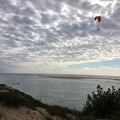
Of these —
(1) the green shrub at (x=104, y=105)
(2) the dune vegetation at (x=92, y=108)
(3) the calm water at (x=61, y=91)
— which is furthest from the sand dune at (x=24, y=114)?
(3) the calm water at (x=61, y=91)

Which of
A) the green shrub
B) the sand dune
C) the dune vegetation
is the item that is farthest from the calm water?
the sand dune

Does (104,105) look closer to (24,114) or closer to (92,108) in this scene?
(92,108)

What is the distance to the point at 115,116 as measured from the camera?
12.7 metres

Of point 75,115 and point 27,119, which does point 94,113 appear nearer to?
point 75,115

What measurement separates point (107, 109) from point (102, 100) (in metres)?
0.67

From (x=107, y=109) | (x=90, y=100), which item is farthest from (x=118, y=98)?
(x=90, y=100)

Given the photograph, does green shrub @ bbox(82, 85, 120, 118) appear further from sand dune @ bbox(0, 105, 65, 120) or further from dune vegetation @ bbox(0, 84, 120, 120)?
sand dune @ bbox(0, 105, 65, 120)

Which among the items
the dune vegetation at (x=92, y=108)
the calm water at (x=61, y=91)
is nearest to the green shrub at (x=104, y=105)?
the dune vegetation at (x=92, y=108)

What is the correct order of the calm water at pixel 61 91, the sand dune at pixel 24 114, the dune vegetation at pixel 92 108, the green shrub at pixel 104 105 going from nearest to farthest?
the sand dune at pixel 24 114
the dune vegetation at pixel 92 108
the green shrub at pixel 104 105
the calm water at pixel 61 91

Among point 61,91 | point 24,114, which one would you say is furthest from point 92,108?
point 61,91

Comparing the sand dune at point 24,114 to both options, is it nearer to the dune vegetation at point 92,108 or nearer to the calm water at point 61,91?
the dune vegetation at point 92,108

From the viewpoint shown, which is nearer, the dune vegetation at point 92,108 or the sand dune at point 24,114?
the sand dune at point 24,114

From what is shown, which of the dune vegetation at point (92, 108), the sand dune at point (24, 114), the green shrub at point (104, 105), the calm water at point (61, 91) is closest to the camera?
the sand dune at point (24, 114)

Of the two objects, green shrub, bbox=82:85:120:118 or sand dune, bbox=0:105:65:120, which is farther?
green shrub, bbox=82:85:120:118
